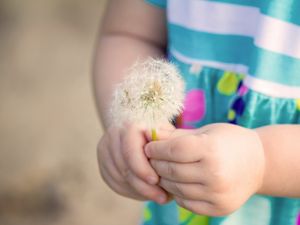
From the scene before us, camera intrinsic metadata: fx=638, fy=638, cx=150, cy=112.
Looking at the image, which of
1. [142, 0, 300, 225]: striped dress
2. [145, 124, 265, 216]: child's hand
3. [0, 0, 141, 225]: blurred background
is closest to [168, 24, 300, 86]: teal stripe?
[142, 0, 300, 225]: striped dress

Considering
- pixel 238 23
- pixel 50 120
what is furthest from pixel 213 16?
pixel 50 120

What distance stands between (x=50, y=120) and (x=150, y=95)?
1436mm

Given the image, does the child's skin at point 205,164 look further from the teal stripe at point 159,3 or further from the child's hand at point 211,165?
the teal stripe at point 159,3

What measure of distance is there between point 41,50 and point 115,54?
1361mm

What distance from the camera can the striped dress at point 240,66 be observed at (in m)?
0.73

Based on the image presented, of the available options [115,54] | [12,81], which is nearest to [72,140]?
[12,81]

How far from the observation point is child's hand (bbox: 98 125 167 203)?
672mm

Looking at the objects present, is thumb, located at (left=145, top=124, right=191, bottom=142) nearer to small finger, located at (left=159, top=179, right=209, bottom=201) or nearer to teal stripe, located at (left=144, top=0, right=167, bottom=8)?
small finger, located at (left=159, top=179, right=209, bottom=201)

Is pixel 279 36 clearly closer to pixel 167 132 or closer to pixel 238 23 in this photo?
pixel 238 23

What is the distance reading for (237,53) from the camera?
2.60ft

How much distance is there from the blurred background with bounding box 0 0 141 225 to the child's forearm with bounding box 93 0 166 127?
0.88 m

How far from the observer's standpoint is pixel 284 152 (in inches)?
26.0

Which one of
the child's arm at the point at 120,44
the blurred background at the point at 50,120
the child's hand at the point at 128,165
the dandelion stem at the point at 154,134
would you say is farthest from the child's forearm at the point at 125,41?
the blurred background at the point at 50,120

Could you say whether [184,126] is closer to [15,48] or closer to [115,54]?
[115,54]
